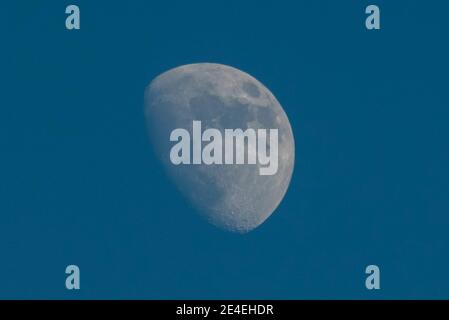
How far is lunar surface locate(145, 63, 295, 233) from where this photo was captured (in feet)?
102

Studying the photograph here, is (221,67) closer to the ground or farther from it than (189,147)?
farther from it

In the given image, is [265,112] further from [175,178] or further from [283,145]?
[175,178]

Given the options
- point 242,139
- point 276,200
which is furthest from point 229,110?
point 276,200

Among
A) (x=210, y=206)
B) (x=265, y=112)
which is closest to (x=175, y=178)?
(x=210, y=206)

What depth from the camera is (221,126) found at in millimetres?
30719

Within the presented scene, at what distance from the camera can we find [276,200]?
108 feet

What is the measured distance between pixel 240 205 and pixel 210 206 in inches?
36.7

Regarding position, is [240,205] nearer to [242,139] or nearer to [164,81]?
[242,139]

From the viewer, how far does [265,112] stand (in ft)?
105

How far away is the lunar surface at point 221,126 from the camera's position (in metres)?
31.1

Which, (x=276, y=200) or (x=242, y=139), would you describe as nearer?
(x=242, y=139)

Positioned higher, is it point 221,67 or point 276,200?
point 221,67

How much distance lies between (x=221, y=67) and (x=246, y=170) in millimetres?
3880

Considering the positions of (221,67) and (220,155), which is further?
(221,67)
